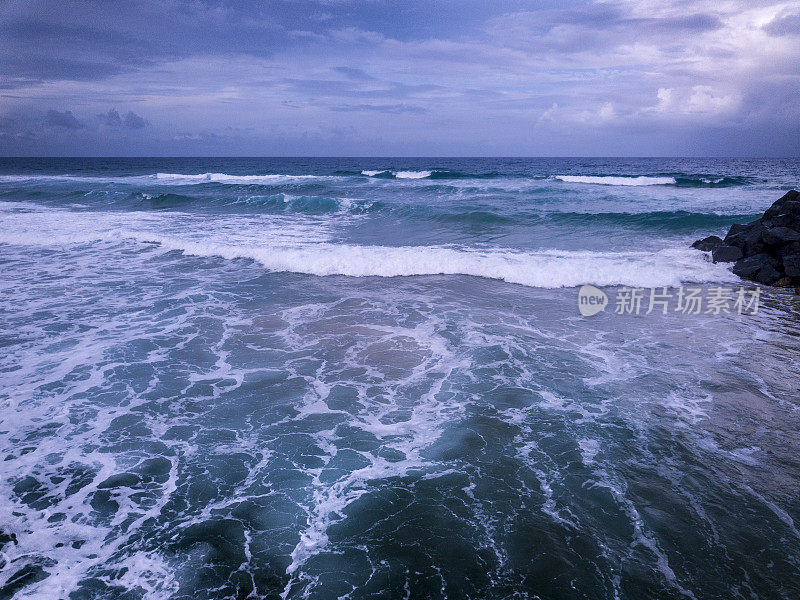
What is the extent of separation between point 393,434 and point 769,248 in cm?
1357

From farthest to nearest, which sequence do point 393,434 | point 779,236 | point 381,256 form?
point 381,256 → point 779,236 → point 393,434

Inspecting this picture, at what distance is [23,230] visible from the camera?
59.4 ft

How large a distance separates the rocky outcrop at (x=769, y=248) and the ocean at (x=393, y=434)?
3.08 feet

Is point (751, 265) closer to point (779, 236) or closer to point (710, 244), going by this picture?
point (779, 236)

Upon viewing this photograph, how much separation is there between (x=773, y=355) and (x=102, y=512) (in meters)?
9.92

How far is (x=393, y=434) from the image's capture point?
5.73 meters

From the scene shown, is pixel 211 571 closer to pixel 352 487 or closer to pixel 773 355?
pixel 352 487

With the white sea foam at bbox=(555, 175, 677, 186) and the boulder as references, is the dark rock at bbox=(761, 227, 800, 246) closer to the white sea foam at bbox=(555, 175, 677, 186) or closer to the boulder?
the boulder

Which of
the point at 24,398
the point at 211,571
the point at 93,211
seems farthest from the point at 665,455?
the point at 93,211

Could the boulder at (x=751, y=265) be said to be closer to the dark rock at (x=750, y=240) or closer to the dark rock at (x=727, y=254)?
the dark rock at (x=750, y=240)

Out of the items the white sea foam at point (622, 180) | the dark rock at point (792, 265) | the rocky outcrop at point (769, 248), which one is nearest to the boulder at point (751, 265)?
the rocky outcrop at point (769, 248)

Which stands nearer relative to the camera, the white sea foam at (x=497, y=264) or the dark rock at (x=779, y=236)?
the white sea foam at (x=497, y=264)

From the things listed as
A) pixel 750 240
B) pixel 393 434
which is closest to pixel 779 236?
pixel 750 240

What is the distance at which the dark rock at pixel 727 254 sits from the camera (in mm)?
13898
